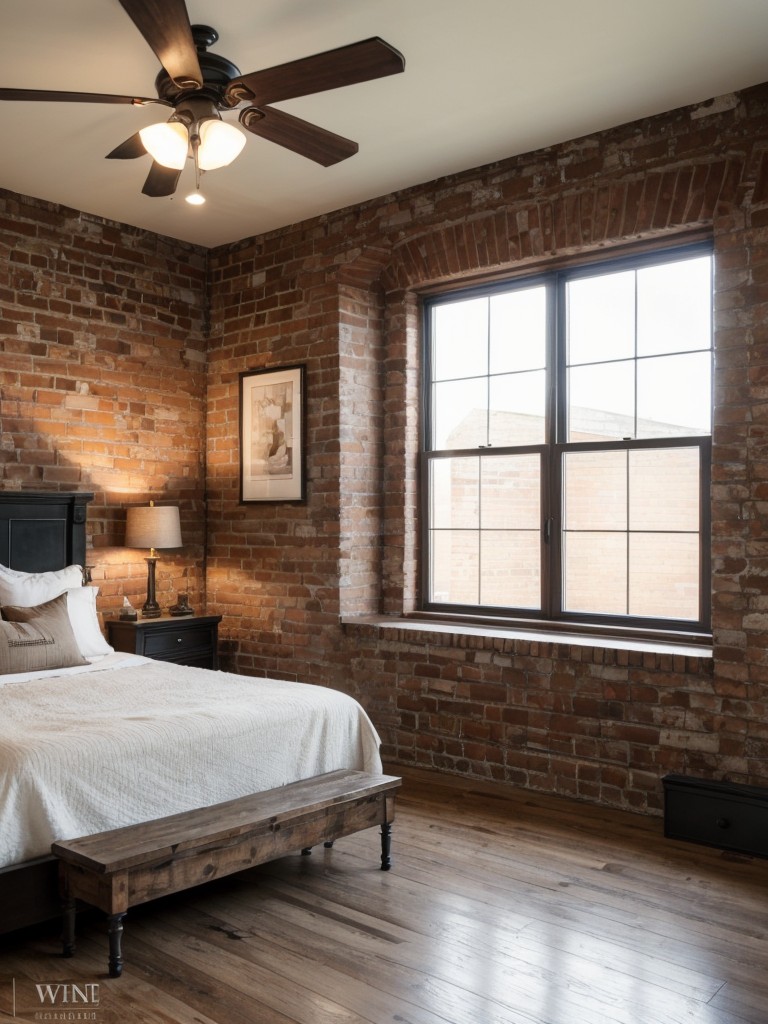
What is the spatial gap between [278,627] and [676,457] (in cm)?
267

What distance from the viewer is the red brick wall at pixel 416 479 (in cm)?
390

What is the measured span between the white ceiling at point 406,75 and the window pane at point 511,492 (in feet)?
5.39

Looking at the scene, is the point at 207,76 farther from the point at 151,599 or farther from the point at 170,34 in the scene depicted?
the point at 151,599

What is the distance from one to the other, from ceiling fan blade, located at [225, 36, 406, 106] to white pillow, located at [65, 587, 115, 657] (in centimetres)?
263

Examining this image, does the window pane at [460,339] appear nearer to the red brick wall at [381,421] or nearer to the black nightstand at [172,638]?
the red brick wall at [381,421]

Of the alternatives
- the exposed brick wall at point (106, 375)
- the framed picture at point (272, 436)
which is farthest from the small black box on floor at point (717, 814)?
the exposed brick wall at point (106, 375)

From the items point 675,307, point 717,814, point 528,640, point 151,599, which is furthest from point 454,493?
point 717,814

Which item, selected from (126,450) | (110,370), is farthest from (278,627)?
(110,370)

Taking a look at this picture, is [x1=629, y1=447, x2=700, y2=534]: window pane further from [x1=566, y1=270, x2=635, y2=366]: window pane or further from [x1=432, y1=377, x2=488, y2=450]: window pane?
[x1=432, y1=377, x2=488, y2=450]: window pane

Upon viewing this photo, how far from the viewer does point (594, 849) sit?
146 inches

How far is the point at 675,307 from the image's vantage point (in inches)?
175

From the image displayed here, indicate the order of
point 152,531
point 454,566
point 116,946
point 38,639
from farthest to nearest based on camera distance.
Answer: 1. point 152,531
2. point 454,566
3. point 38,639
4. point 116,946

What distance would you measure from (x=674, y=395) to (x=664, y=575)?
2.97ft

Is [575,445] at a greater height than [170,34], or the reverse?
[170,34]
